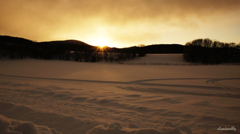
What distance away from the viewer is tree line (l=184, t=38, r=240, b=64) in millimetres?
50131

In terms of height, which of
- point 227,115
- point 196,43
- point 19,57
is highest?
point 196,43

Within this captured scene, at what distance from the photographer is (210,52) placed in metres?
53.2

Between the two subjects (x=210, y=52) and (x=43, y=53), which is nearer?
(x=43, y=53)

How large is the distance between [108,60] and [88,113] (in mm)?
50087

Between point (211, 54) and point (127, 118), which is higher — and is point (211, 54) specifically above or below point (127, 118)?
above

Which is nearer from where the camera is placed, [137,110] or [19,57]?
[137,110]

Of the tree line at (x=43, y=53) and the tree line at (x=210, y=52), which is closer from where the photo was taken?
the tree line at (x=43, y=53)

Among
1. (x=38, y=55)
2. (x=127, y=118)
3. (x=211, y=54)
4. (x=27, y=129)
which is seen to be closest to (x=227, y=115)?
(x=127, y=118)

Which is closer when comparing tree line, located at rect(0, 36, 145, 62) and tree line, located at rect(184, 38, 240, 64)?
tree line, located at rect(0, 36, 145, 62)

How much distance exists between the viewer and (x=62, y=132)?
2.51 m

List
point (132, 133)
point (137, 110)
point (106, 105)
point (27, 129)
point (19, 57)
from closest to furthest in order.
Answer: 1. point (27, 129)
2. point (132, 133)
3. point (137, 110)
4. point (106, 105)
5. point (19, 57)

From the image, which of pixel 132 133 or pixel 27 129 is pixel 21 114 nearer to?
pixel 27 129

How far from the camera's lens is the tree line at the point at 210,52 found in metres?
50.1

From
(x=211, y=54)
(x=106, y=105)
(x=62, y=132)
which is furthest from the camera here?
(x=211, y=54)
